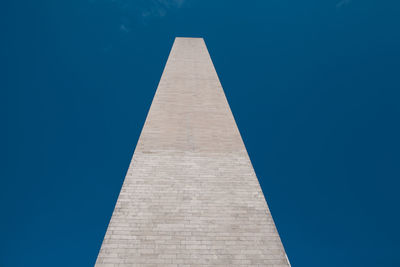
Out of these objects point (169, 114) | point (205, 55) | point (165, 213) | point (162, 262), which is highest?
point (205, 55)

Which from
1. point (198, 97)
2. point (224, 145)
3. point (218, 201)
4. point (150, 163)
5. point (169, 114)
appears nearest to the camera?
point (218, 201)

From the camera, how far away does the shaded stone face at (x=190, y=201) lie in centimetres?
590

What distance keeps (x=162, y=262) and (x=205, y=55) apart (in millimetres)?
12442

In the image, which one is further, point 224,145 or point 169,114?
point 169,114

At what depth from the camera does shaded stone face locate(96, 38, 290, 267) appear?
590 centimetres

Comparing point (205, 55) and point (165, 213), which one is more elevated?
point (205, 55)

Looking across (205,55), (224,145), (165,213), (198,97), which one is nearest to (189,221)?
(165,213)

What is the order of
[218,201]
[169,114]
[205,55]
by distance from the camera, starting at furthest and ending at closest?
[205,55]
[169,114]
[218,201]

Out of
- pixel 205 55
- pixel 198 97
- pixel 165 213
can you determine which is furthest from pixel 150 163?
pixel 205 55

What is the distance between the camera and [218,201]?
715cm

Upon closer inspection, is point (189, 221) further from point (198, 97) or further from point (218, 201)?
point (198, 97)

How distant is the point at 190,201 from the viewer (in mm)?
7020

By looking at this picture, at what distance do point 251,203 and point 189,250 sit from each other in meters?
2.32

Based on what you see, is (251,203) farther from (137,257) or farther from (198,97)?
(198,97)
